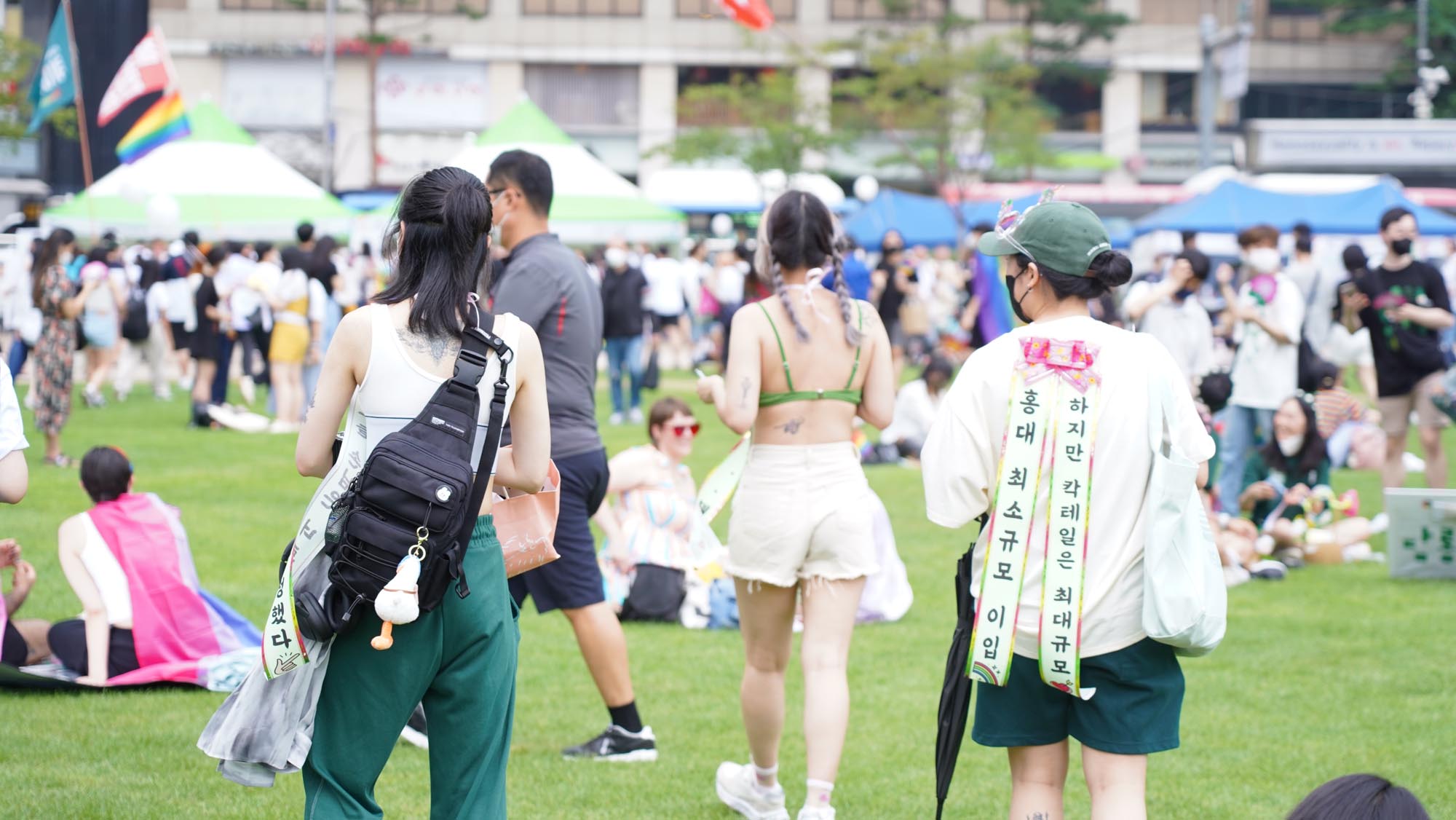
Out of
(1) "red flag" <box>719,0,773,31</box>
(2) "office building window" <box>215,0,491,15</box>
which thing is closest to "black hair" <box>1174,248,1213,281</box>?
(1) "red flag" <box>719,0,773,31</box>

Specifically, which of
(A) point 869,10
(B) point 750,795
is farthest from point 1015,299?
(A) point 869,10

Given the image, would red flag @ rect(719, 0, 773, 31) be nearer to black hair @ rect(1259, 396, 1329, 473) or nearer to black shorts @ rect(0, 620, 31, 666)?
black hair @ rect(1259, 396, 1329, 473)

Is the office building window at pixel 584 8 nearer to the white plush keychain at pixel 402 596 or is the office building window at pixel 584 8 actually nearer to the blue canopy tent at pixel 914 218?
the blue canopy tent at pixel 914 218

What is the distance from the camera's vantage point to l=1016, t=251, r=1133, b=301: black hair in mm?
3404

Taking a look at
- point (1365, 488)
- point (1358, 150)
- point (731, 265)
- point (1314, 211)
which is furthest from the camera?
point (1358, 150)

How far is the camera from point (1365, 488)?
1259 cm

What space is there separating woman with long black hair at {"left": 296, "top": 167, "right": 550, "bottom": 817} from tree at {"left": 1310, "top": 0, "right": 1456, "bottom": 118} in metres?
55.0

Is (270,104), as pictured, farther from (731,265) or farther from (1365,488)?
(1365,488)

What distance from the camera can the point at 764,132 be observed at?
45.6m

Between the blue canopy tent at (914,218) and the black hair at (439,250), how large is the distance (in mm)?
30719

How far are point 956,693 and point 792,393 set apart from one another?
135 centimetres

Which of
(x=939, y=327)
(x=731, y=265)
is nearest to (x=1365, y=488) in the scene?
(x=731, y=265)

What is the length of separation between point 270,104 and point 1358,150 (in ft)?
113

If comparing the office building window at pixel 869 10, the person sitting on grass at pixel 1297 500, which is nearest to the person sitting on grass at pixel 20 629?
the person sitting on grass at pixel 1297 500
